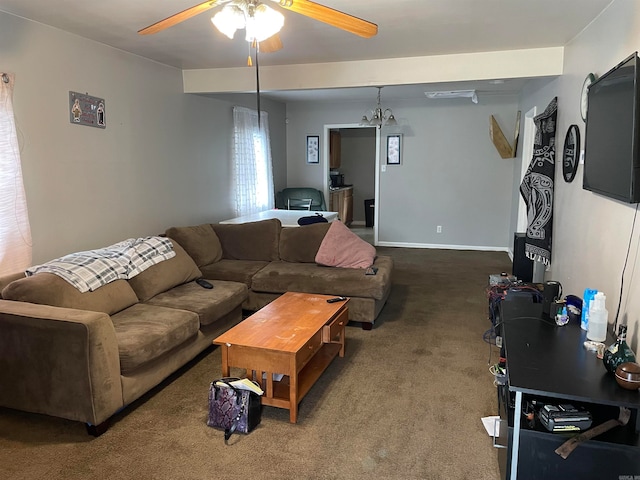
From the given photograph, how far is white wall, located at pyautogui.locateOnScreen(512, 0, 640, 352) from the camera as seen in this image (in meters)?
2.38

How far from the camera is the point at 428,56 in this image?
14.1 feet

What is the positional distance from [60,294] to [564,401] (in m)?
2.66

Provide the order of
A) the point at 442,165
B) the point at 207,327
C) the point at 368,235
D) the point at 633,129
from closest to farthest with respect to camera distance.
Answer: the point at 633,129 → the point at 207,327 → the point at 442,165 → the point at 368,235

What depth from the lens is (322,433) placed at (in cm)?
247

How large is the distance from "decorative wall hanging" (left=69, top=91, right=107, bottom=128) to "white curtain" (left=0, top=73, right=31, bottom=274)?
53 cm

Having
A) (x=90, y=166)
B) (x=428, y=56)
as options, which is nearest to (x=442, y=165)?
(x=428, y=56)

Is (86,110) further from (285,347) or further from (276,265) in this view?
(285,347)

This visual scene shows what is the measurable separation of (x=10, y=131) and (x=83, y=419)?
1.92 metres

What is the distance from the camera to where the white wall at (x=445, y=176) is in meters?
6.94

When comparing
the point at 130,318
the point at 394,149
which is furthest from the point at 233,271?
the point at 394,149

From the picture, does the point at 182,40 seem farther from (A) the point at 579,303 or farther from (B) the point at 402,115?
(B) the point at 402,115

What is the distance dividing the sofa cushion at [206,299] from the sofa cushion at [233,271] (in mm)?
308

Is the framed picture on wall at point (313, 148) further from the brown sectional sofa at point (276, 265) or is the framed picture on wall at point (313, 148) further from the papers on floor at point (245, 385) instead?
the papers on floor at point (245, 385)

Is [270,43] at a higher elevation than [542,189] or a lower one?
higher
